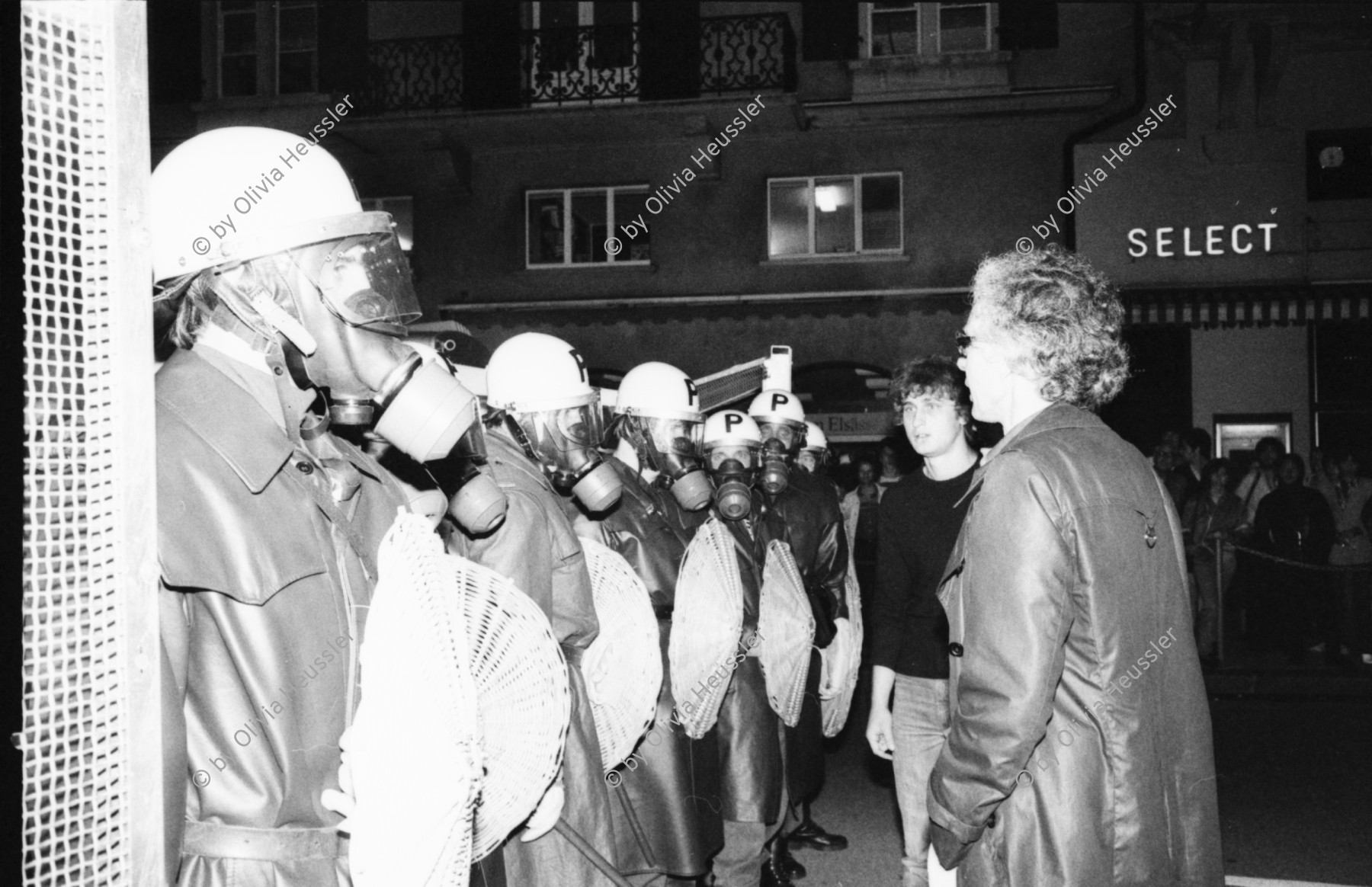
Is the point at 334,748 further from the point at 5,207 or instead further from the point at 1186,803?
the point at 1186,803

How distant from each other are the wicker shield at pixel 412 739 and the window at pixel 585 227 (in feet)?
50.9

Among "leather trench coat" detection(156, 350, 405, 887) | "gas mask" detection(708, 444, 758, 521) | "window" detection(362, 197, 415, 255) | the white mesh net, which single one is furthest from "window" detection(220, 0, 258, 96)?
the white mesh net

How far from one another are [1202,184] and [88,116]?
653 inches

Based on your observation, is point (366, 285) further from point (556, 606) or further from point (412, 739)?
point (556, 606)

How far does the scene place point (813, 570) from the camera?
6.75m

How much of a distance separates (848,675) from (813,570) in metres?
0.66

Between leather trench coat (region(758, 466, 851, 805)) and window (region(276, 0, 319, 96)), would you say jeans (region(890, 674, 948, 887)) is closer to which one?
leather trench coat (region(758, 466, 851, 805))

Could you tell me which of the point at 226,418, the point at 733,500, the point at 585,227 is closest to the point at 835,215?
the point at 585,227

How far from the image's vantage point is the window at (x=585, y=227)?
1716 centimetres

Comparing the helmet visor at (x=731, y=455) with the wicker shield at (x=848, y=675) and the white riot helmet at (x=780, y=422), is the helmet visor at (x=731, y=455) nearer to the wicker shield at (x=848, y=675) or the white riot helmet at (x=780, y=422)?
the white riot helmet at (x=780, y=422)

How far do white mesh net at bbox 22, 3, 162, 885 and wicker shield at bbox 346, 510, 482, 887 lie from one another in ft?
1.01

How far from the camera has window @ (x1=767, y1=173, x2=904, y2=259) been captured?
1652 cm

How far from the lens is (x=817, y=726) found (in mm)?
6469

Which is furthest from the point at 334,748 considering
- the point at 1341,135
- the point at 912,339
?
the point at 1341,135
